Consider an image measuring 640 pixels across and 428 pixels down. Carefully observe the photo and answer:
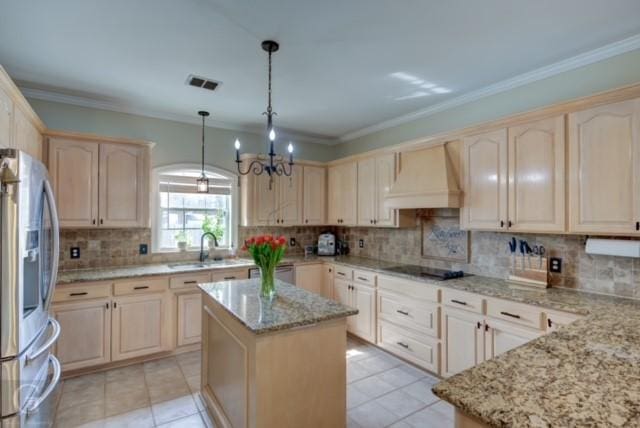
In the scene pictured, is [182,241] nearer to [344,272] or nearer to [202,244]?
[202,244]

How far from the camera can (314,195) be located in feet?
16.0

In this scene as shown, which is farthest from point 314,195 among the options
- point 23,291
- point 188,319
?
point 23,291

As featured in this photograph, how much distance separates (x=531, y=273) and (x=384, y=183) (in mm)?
1791

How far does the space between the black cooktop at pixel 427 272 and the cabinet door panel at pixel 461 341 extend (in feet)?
1.26

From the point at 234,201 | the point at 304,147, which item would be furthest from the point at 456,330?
the point at 304,147

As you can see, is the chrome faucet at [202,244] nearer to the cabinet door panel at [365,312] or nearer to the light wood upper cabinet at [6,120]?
the cabinet door panel at [365,312]

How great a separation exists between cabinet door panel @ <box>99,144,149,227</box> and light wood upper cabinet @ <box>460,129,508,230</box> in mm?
3374

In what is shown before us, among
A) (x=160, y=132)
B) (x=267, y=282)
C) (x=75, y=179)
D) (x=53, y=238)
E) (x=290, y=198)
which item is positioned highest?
(x=160, y=132)

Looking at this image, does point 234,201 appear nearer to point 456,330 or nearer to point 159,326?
point 159,326

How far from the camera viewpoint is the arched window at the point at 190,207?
158 inches

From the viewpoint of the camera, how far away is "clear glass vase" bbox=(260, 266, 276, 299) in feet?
7.41

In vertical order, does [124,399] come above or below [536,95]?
below

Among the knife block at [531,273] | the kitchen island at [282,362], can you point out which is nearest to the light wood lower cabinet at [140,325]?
the kitchen island at [282,362]

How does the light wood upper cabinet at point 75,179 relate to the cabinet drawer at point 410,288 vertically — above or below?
above
